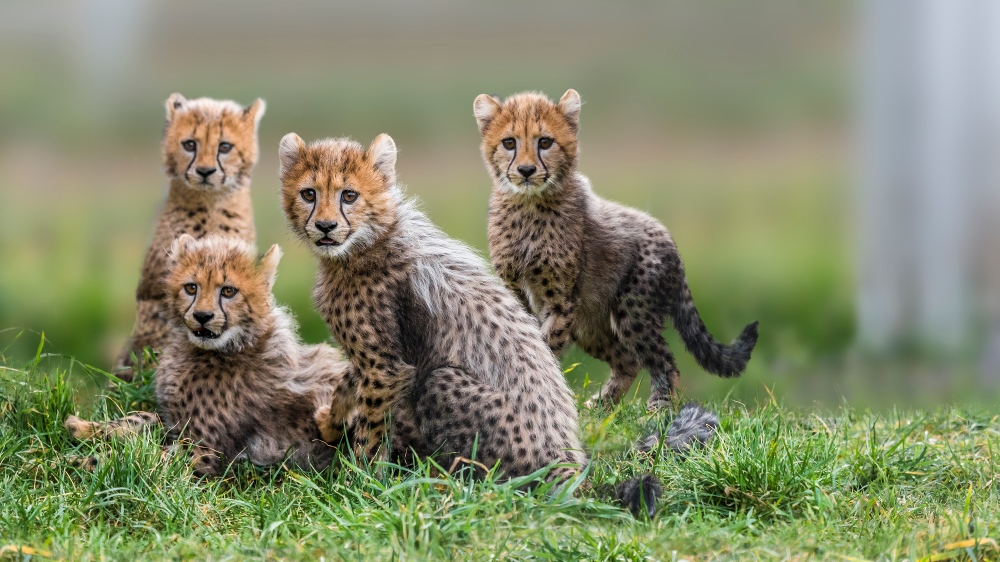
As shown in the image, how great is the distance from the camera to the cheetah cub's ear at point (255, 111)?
A: 16.8 feet

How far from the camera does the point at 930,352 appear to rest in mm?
5566

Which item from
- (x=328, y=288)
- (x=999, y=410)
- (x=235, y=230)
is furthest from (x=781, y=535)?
(x=235, y=230)

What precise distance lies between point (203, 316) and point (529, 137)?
1434mm

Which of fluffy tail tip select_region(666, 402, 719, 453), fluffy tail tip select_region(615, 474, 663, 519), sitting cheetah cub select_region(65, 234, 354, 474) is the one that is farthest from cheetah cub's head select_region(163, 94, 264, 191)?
fluffy tail tip select_region(615, 474, 663, 519)

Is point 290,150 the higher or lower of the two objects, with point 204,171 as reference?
higher

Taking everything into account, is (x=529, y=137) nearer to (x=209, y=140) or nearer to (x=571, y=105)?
(x=571, y=105)

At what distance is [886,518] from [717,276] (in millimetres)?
1873

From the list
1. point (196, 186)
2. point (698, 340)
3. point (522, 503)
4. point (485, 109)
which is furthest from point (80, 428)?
point (698, 340)

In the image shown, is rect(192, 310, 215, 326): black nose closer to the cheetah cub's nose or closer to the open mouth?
the open mouth

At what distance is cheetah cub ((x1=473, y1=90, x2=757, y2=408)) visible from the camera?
4.25 meters

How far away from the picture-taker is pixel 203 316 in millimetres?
4270

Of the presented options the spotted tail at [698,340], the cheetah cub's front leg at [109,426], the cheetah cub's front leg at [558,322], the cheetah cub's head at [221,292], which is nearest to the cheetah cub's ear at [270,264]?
the cheetah cub's head at [221,292]

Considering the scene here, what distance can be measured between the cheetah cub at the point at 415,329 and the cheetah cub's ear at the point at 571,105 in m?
0.67

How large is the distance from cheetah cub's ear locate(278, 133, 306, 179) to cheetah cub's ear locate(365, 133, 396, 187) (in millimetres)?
251
